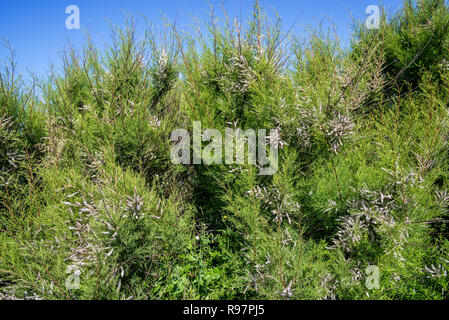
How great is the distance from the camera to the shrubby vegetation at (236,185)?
2410 mm

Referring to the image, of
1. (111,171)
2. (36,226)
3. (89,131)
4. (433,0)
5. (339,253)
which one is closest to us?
(339,253)

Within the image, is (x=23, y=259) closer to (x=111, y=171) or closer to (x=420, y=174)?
(x=111, y=171)

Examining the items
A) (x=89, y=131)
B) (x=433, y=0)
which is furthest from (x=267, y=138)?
(x=433, y=0)

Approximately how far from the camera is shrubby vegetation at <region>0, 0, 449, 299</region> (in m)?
2.41

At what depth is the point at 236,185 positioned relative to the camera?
310 centimetres

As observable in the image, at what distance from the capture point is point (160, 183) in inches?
140

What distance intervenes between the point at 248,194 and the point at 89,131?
7.17 ft

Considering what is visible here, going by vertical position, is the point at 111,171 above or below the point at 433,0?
below
